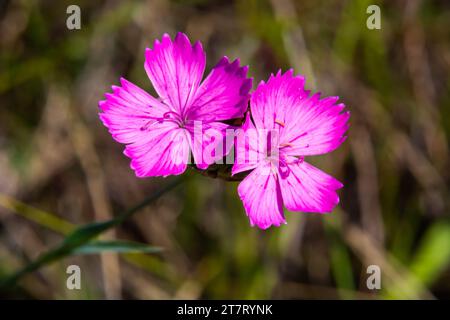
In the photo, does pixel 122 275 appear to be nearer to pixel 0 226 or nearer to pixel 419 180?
pixel 0 226

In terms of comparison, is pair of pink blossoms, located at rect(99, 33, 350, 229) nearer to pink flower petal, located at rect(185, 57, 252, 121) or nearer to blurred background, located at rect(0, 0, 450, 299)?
pink flower petal, located at rect(185, 57, 252, 121)

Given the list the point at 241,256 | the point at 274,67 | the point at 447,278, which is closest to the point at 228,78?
the point at 241,256

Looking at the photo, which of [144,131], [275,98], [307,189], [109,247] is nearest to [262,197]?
[307,189]

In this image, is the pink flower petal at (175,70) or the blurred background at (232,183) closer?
the pink flower petal at (175,70)

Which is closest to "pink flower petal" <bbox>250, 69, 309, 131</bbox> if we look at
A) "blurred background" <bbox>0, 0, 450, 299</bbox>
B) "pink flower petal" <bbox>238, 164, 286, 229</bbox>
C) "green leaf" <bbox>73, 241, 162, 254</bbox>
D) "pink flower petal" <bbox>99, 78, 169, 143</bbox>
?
"pink flower petal" <bbox>238, 164, 286, 229</bbox>

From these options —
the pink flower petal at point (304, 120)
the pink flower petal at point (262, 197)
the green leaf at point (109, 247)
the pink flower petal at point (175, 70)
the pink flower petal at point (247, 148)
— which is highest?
the pink flower petal at point (175, 70)

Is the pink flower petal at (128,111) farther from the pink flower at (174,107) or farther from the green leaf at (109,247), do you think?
the green leaf at (109,247)

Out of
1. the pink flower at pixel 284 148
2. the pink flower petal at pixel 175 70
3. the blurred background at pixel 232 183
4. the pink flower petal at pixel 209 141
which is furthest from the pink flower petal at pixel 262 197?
the blurred background at pixel 232 183
